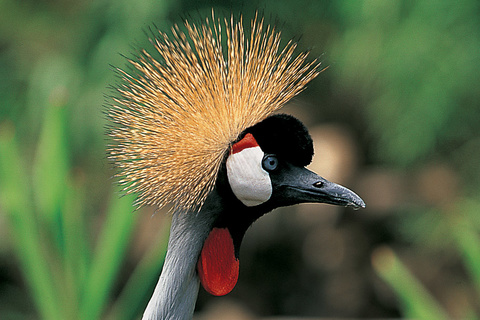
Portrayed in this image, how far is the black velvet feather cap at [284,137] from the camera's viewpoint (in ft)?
2.56

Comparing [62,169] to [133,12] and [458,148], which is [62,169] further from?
[458,148]

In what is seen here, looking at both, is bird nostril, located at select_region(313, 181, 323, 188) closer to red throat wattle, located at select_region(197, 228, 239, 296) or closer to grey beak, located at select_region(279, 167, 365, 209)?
grey beak, located at select_region(279, 167, 365, 209)

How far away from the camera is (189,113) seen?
32.1 inches

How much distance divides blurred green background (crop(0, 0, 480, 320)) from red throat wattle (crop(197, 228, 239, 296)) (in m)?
1.02

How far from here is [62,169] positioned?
55.9 inches

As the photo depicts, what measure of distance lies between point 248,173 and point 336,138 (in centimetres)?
198

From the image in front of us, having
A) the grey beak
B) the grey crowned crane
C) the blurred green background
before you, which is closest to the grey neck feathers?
the grey crowned crane

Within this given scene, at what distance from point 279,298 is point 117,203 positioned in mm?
1569

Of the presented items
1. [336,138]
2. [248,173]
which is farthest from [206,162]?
[336,138]

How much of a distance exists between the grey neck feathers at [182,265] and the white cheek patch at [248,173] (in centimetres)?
4

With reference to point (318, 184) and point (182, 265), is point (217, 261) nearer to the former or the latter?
point (182, 265)

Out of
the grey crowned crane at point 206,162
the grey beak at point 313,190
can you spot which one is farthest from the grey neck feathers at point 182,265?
the grey beak at point 313,190

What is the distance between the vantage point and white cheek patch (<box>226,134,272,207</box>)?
0.79 m

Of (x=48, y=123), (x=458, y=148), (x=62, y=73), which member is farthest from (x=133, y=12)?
(x=458, y=148)
